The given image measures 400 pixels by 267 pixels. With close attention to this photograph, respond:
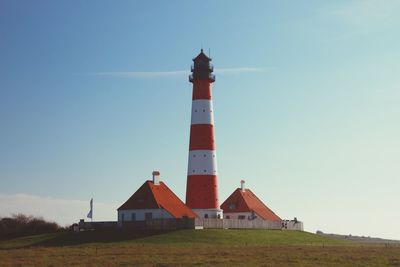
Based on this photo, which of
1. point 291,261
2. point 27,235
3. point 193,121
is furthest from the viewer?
point 193,121

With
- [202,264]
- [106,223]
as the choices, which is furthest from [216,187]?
[202,264]

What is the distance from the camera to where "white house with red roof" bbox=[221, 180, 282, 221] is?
286 ft

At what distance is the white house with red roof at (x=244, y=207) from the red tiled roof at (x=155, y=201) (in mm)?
13454

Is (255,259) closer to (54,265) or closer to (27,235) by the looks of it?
(54,265)

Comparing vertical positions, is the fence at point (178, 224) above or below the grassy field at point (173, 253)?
above

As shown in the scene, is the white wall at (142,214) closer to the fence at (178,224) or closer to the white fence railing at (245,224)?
the fence at (178,224)

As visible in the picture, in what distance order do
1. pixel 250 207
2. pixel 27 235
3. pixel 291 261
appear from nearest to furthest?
pixel 291 261
pixel 27 235
pixel 250 207

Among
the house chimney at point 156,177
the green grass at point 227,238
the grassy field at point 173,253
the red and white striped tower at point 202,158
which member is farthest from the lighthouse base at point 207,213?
the house chimney at point 156,177

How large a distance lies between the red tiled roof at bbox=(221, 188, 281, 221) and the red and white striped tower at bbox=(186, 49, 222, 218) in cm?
1187

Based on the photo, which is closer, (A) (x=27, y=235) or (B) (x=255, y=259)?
(B) (x=255, y=259)

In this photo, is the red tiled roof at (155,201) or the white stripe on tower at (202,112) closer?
the red tiled roof at (155,201)

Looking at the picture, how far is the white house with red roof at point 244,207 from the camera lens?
87250 mm

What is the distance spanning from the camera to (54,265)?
3725 centimetres

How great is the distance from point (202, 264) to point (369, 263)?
11.3 metres
